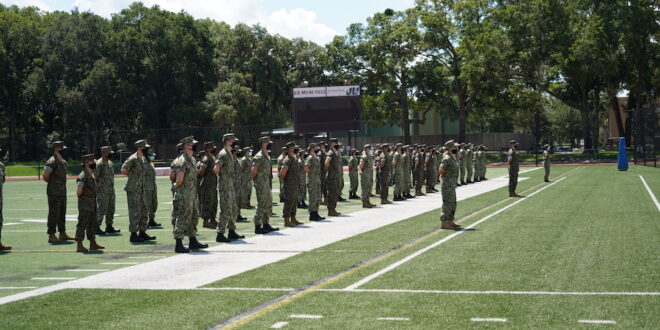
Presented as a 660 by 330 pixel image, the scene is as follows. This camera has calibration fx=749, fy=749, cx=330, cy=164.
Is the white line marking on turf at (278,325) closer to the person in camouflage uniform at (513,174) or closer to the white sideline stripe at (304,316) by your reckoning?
the white sideline stripe at (304,316)

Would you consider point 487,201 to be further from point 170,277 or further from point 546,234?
point 170,277

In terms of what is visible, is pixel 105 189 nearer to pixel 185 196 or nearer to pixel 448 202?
pixel 185 196

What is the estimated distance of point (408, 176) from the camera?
27875mm

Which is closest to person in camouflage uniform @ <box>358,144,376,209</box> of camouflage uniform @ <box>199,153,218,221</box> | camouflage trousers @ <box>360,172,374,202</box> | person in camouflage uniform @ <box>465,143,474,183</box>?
camouflage trousers @ <box>360,172,374,202</box>

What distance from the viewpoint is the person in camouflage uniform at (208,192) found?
58.1ft

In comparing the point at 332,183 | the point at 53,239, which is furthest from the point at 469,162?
the point at 53,239

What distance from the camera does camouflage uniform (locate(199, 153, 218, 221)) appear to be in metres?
17.7

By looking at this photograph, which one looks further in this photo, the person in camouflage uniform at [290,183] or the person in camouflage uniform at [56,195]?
the person in camouflage uniform at [290,183]

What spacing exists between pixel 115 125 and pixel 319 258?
224ft

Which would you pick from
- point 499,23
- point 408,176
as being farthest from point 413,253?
point 499,23

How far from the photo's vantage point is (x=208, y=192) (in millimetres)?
17859

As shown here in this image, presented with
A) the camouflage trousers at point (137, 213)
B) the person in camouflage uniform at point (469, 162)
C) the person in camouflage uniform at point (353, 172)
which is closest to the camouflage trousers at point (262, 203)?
the camouflage trousers at point (137, 213)

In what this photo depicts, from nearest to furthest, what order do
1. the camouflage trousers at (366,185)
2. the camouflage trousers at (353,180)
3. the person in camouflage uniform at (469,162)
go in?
the camouflage trousers at (366,185) → the camouflage trousers at (353,180) → the person in camouflage uniform at (469,162)

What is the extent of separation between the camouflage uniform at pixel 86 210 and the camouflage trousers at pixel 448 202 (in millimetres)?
6937
